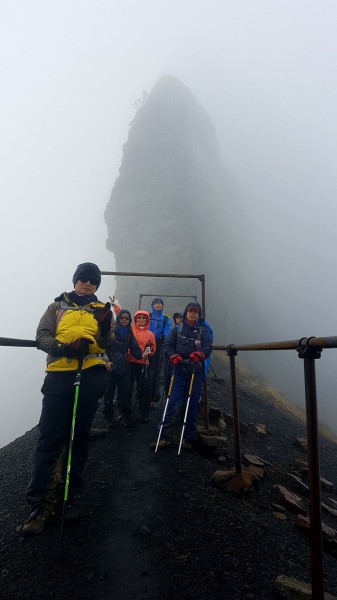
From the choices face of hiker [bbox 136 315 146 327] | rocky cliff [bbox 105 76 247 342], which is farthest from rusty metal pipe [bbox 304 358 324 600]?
rocky cliff [bbox 105 76 247 342]

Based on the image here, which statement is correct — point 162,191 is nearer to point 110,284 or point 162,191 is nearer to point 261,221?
point 261,221

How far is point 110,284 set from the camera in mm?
194500

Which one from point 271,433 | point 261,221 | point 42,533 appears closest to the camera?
point 42,533

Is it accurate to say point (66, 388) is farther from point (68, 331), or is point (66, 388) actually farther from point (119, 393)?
point (119, 393)

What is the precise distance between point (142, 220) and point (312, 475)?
44.1m

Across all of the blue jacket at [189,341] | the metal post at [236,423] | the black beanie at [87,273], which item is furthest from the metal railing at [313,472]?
the blue jacket at [189,341]

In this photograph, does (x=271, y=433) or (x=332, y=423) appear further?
(x=332, y=423)

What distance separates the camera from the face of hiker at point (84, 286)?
384 cm

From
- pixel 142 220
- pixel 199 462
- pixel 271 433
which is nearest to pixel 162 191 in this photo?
pixel 142 220

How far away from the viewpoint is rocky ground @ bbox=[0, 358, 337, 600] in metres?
2.41

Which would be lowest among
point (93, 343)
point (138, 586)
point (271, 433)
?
point (271, 433)

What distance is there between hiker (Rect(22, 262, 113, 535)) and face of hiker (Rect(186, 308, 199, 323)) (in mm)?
2641

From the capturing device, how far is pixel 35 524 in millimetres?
2992

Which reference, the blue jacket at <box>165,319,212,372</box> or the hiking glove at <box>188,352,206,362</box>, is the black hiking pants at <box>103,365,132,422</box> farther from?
the hiking glove at <box>188,352,206,362</box>
